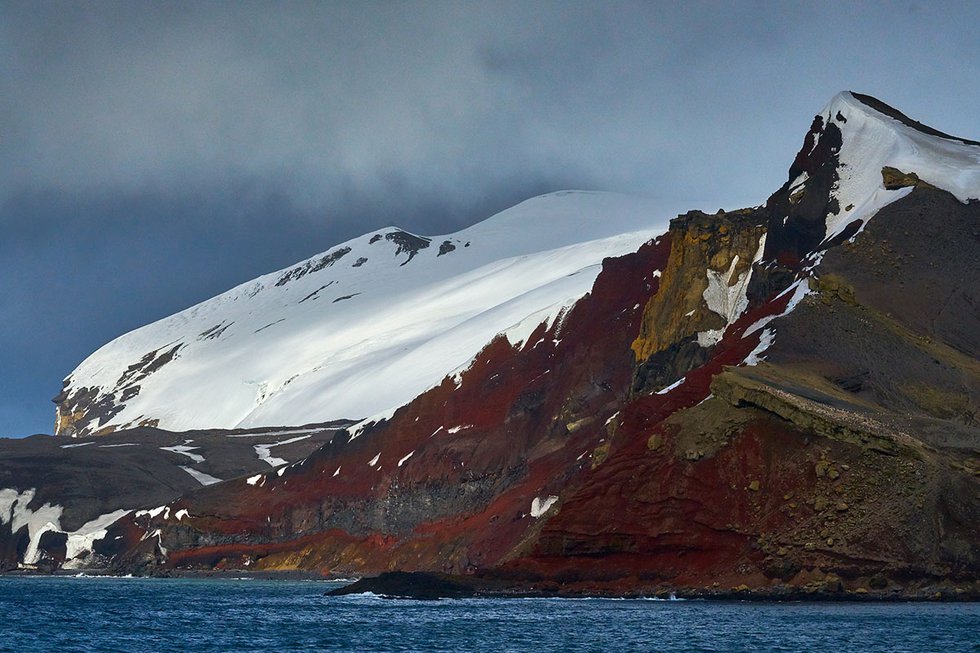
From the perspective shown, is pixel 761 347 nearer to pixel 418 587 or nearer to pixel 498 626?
pixel 418 587

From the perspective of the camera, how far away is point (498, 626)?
6656 cm

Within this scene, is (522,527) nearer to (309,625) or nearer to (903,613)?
(309,625)

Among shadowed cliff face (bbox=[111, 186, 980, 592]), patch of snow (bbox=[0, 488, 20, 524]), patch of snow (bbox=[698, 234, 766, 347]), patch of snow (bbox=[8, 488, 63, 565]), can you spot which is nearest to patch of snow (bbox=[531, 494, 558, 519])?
shadowed cliff face (bbox=[111, 186, 980, 592])

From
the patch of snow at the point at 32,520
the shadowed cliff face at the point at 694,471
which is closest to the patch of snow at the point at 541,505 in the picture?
the shadowed cliff face at the point at 694,471

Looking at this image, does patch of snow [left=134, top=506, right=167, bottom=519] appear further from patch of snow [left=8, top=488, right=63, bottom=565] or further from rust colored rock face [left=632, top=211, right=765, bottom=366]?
rust colored rock face [left=632, top=211, right=765, bottom=366]

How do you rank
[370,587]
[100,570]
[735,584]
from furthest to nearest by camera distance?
[100,570]
[370,587]
[735,584]

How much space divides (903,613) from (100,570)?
126898 mm

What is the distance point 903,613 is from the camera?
209 feet

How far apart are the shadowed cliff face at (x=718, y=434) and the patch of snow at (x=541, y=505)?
0.33m

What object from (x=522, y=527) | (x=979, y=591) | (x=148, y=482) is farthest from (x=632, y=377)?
(x=148, y=482)

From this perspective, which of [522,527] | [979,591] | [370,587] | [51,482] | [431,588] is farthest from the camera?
[51,482]

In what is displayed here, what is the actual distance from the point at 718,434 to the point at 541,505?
95.8ft

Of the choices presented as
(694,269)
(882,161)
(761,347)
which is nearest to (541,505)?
(694,269)

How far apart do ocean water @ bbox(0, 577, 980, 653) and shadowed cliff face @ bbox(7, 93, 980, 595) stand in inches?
161
